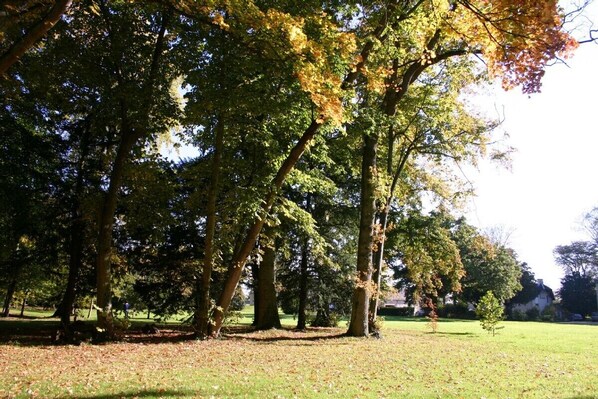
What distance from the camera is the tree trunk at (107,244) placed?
14164 millimetres

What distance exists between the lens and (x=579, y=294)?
226 feet

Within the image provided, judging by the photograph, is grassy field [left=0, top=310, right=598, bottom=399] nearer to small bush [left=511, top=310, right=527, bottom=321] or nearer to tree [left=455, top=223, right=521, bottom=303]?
tree [left=455, top=223, right=521, bottom=303]

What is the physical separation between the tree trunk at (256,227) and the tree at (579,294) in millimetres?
70711

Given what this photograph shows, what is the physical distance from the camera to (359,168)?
71.4 feet

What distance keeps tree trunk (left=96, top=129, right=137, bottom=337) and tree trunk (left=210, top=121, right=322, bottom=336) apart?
3399 millimetres

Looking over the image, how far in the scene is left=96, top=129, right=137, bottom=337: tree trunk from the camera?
1416cm

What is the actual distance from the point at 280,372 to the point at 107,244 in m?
8.42

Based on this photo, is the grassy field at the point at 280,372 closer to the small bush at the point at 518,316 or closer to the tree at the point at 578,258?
the small bush at the point at 518,316

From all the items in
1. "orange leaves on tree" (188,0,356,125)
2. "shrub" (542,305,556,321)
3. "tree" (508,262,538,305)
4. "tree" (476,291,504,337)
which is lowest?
"shrub" (542,305,556,321)

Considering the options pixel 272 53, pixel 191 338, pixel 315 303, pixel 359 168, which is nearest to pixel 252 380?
pixel 272 53

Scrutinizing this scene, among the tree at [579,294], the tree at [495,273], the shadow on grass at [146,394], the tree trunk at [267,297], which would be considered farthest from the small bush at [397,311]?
the shadow on grass at [146,394]

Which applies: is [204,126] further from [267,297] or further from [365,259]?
[267,297]

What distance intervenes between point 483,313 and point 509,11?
22.5 metres

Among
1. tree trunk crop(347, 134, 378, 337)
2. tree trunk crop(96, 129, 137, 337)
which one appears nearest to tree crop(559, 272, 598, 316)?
tree trunk crop(347, 134, 378, 337)
